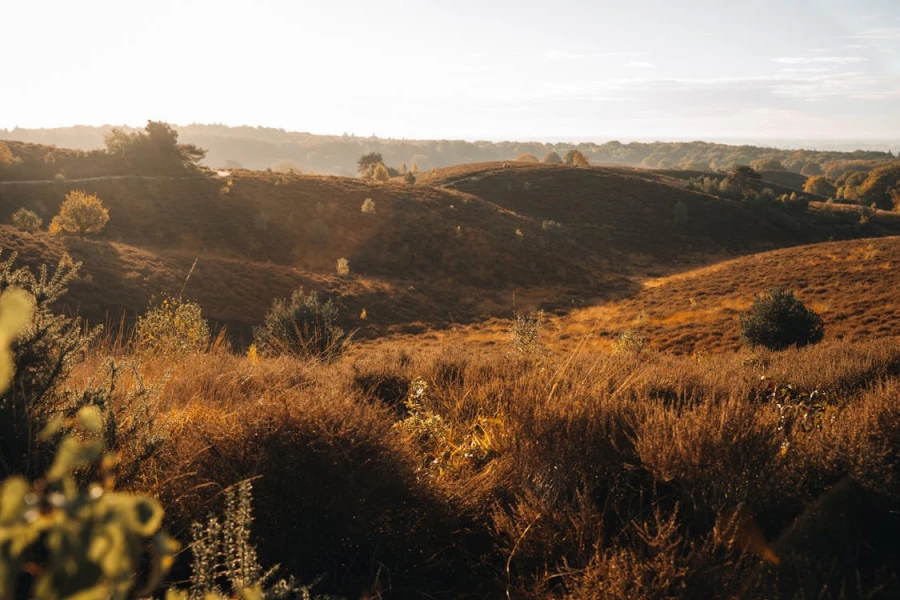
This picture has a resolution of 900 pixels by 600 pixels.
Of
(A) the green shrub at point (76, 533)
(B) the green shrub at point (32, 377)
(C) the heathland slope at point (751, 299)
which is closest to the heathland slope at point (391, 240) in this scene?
(C) the heathland slope at point (751, 299)

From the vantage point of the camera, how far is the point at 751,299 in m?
30.4

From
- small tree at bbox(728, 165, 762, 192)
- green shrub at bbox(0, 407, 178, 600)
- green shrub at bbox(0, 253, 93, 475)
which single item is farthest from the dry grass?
small tree at bbox(728, 165, 762, 192)

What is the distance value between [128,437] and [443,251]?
43.1 m

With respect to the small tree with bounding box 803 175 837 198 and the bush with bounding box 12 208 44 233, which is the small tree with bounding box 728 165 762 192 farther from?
the bush with bounding box 12 208 44 233

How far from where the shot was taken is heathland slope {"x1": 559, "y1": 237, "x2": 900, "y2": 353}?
23.5 meters

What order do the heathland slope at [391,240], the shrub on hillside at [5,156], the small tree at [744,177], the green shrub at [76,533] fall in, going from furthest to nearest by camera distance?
the small tree at [744,177] < the shrub on hillside at [5,156] < the heathland slope at [391,240] < the green shrub at [76,533]

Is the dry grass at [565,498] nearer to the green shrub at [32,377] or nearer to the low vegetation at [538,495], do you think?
the low vegetation at [538,495]

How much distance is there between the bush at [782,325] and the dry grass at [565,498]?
17.4m

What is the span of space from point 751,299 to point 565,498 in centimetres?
3202

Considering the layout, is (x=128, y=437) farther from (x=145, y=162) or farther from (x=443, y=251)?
(x=145, y=162)

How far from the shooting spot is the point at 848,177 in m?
101

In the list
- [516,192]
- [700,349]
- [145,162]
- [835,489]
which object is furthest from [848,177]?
[835,489]

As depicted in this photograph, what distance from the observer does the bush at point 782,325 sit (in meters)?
18.6

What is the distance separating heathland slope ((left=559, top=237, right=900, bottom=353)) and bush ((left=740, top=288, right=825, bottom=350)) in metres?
2.60
